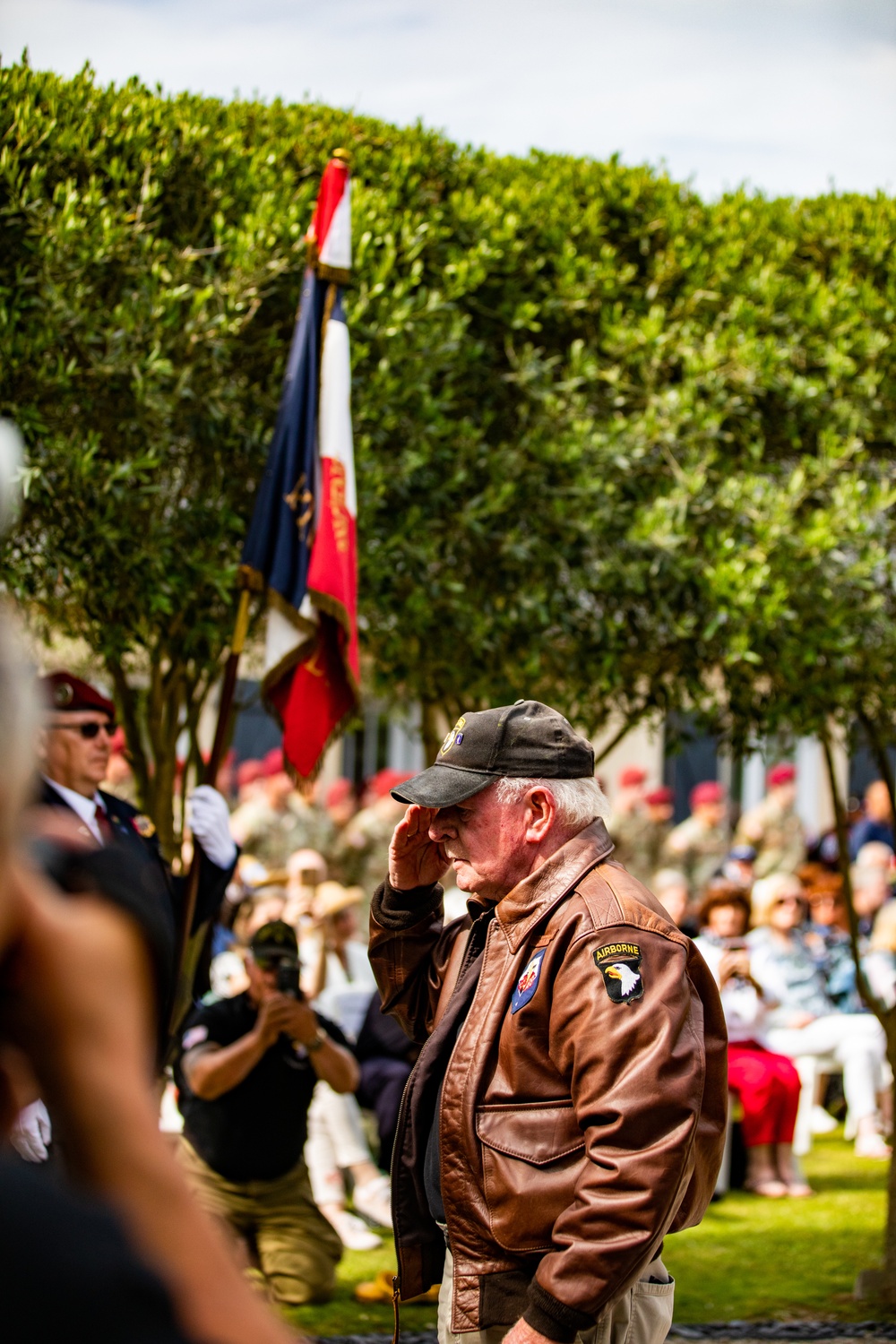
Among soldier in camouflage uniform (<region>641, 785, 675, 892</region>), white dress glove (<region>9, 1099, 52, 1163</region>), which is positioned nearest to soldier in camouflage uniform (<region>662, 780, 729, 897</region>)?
soldier in camouflage uniform (<region>641, 785, 675, 892</region>)

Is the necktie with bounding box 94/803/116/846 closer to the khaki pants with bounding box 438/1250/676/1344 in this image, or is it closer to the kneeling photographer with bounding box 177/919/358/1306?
the kneeling photographer with bounding box 177/919/358/1306

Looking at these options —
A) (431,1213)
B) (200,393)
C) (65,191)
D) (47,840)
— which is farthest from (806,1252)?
(47,840)

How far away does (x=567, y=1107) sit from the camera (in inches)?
115

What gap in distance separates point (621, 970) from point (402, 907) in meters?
0.87

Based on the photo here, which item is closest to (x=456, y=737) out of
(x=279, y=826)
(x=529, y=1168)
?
(x=529, y=1168)

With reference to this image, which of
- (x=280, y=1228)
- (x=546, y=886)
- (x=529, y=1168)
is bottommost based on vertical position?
(x=280, y=1228)

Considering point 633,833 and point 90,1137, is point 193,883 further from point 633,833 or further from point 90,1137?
point 633,833

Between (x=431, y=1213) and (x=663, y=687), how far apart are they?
3.95 metres

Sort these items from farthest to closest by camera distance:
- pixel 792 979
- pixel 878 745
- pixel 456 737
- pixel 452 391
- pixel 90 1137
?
1. pixel 792 979
2. pixel 878 745
3. pixel 452 391
4. pixel 456 737
5. pixel 90 1137

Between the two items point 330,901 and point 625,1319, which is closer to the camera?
point 625,1319

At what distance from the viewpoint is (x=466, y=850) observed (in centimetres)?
330

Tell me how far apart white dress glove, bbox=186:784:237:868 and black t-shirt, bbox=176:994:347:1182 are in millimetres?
637

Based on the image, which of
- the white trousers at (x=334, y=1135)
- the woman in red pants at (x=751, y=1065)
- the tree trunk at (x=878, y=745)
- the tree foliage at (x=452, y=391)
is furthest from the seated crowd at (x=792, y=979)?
the tree foliage at (x=452, y=391)

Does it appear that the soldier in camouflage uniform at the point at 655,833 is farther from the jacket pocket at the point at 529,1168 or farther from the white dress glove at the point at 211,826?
the jacket pocket at the point at 529,1168
